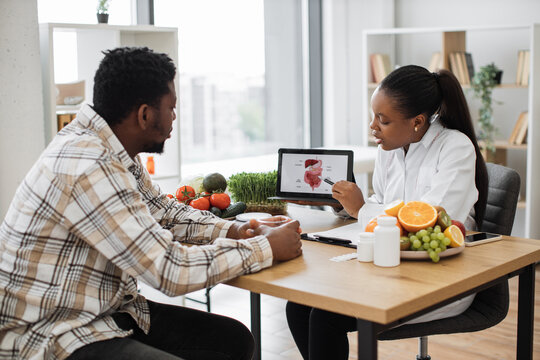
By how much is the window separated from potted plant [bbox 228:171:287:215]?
6.48 feet

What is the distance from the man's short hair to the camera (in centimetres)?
159

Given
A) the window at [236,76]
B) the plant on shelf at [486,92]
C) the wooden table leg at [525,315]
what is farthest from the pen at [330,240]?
the plant on shelf at [486,92]

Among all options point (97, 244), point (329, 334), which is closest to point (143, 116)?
point (97, 244)

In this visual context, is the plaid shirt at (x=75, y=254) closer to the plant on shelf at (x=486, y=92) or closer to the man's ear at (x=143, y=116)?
the man's ear at (x=143, y=116)

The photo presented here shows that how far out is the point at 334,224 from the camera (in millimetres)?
2201

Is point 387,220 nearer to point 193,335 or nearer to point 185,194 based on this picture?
point 193,335

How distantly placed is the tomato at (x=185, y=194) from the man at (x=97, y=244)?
64 centimetres

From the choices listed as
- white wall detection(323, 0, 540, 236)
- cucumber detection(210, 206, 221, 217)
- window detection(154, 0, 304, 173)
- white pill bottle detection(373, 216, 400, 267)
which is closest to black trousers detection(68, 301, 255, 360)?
cucumber detection(210, 206, 221, 217)

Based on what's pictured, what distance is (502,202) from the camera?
2.21 m

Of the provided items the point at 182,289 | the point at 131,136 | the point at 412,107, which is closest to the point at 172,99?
the point at 131,136

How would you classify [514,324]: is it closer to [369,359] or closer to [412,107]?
[412,107]

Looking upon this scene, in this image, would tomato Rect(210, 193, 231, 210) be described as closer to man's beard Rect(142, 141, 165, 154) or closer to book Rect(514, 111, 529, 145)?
man's beard Rect(142, 141, 165, 154)

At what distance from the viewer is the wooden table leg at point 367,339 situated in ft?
4.51

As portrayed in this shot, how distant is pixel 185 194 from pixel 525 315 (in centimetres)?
114
